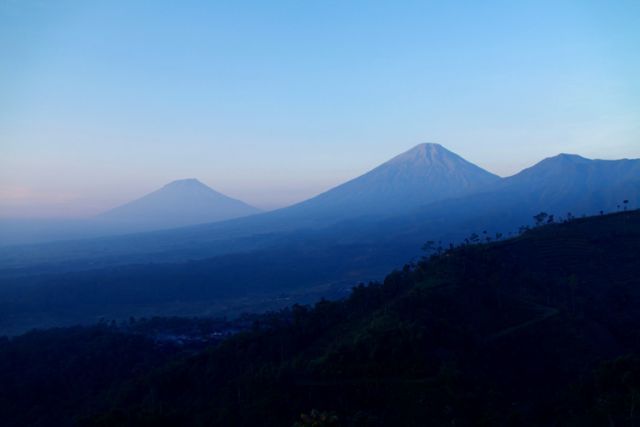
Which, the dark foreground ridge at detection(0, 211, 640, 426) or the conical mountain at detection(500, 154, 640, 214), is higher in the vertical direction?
the conical mountain at detection(500, 154, 640, 214)

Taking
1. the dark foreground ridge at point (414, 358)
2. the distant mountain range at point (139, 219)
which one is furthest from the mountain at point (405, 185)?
the dark foreground ridge at point (414, 358)

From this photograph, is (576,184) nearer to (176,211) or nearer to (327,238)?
(327,238)

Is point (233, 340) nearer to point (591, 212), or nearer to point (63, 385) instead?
point (63, 385)

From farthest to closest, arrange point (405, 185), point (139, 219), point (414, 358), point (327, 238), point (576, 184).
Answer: point (139, 219) < point (405, 185) < point (576, 184) < point (327, 238) < point (414, 358)

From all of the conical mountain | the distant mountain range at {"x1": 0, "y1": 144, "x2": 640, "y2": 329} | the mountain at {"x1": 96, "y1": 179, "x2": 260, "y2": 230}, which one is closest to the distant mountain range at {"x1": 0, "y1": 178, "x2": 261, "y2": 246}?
the mountain at {"x1": 96, "y1": 179, "x2": 260, "y2": 230}

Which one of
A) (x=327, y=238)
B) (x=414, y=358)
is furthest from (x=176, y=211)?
(x=414, y=358)

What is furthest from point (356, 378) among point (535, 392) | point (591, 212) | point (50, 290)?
point (591, 212)

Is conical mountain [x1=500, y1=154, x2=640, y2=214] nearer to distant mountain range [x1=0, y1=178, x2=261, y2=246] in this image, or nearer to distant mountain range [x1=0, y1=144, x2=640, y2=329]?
distant mountain range [x1=0, y1=144, x2=640, y2=329]
